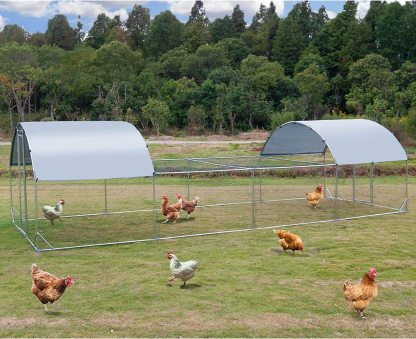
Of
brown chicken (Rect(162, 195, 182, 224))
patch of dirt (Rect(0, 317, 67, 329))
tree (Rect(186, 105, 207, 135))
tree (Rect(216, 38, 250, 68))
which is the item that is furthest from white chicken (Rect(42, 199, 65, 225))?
tree (Rect(216, 38, 250, 68))

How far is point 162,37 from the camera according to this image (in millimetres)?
70875

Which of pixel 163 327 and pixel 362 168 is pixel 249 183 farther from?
pixel 163 327

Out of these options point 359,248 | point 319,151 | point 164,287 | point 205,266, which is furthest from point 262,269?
point 319,151

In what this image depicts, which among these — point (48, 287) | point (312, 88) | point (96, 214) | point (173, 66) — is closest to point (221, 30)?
point (173, 66)

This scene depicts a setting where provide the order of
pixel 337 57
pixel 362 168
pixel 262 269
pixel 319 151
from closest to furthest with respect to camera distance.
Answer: pixel 262 269
pixel 319 151
pixel 362 168
pixel 337 57

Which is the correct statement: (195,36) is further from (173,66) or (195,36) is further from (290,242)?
(290,242)

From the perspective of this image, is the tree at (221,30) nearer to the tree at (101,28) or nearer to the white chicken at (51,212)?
the tree at (101,28)

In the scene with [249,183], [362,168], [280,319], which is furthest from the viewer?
[362,168]

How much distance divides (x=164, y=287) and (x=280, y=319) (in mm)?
2393

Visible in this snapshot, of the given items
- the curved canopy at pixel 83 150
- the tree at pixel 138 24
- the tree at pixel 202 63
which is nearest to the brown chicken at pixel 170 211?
the curved canopy at pixel 83 150

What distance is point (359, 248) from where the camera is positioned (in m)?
12.6

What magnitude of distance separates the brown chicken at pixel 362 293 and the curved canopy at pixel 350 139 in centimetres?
719

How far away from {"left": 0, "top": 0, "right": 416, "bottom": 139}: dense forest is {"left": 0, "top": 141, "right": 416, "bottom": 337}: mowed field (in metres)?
28.1

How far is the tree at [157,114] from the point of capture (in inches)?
1852
